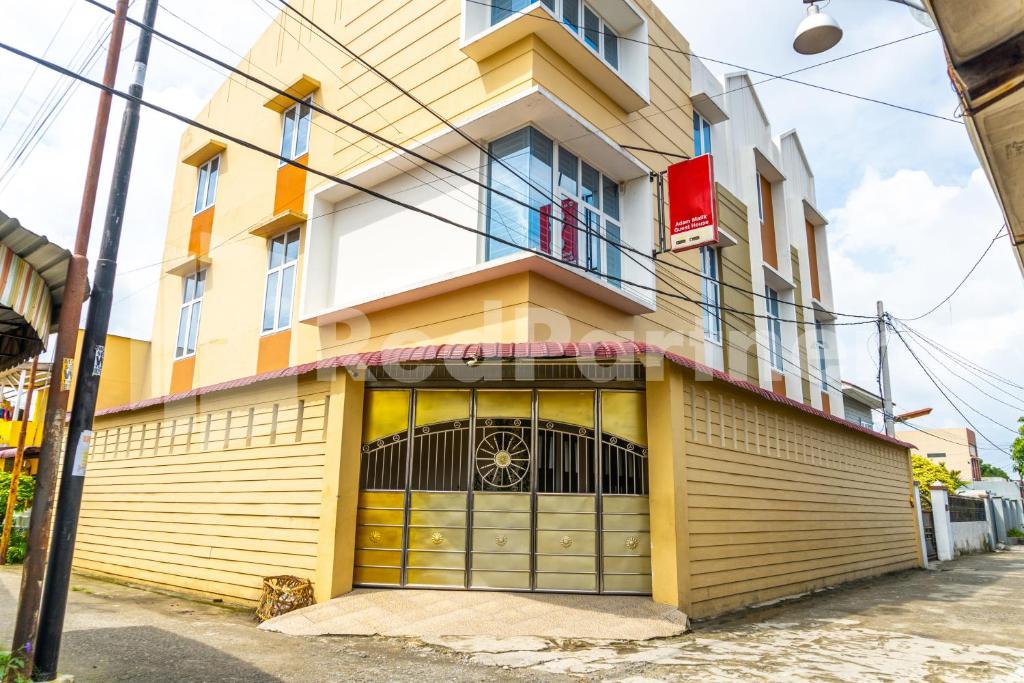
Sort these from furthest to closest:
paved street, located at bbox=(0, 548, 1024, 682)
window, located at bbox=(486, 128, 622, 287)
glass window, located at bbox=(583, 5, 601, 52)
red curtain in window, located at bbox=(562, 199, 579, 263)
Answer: glass window, located at bbox=(583, 5, 601, 52)
red curtain in window, located at bbox=(562, 199, 579, 263)
window, located at bbox=(486, 128, 622, 287)
paved street, located at bbox=(0, 548, 1024, 682)

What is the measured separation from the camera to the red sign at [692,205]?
11539 mm

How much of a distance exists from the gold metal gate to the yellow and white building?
1.1 inches

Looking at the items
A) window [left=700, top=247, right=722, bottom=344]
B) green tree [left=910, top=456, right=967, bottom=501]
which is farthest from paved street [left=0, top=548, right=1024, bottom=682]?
green tree [left=910, top=456, right=967, bottom=501]

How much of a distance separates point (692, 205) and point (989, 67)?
961cm

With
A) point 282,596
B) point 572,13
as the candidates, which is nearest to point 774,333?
point 572,13

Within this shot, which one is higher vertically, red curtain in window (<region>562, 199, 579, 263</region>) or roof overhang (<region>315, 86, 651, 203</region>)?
→ roof overhang (<region>315, 86, 651, 203</region>)

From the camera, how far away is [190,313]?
55.8 feet

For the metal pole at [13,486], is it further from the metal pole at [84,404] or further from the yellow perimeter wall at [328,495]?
the metal pole at [84,404]

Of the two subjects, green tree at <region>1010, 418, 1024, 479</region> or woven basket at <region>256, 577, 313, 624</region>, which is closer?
woven basket at <region>256, 577, 313, 624</region>

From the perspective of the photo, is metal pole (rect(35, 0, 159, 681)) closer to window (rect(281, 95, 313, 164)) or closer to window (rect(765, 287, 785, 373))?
window (rect(281, 95, 313, 164))

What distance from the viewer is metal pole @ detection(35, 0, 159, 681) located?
5.30 meters

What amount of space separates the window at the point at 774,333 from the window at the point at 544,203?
7.48 meters

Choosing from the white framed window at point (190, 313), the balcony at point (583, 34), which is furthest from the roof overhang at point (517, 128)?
the white framed window at point (190, 313)

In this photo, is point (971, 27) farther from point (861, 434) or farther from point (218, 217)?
point (218, 217)
